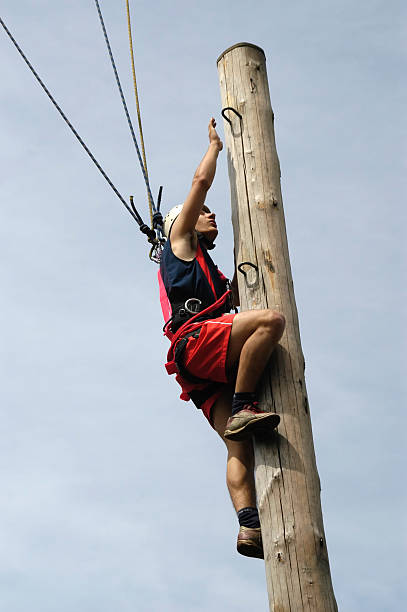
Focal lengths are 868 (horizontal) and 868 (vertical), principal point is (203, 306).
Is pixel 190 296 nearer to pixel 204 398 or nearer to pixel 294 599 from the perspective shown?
pixel 204 398

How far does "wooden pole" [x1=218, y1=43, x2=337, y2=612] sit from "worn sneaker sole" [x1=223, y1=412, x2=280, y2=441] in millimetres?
47

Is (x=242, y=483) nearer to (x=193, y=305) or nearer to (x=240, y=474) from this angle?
(x=240, y=474)

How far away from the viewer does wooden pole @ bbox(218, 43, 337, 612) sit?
3.26m

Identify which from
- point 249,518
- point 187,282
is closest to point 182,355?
point 187,282

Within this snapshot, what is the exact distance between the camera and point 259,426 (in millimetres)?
3523

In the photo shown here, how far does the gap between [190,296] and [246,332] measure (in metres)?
0.53

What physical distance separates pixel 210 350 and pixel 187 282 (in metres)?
0.44

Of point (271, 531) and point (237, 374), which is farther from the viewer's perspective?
point (237, 374)

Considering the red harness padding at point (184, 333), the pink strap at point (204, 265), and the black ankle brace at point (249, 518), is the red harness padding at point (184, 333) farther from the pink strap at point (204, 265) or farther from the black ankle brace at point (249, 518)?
the black ankle brace at point (249, 518)

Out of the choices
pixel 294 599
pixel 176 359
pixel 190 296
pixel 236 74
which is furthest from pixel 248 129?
pixel 294 599

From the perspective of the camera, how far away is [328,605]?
3.19 meters

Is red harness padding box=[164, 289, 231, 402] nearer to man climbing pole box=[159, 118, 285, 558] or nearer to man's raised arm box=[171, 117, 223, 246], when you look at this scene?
man climbing pole box=[159, 118, 285, 558]

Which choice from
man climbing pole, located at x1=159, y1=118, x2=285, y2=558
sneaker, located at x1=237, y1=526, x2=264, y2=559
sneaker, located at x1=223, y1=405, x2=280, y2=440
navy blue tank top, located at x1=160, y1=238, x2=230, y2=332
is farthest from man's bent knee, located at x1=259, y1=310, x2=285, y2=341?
sneaker, located at x1=237, y1=526, x2=264, y2=559

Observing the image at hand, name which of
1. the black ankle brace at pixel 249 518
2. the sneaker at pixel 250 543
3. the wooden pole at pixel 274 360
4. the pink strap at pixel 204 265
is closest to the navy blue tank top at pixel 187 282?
the pink strap at pixel 204 265
